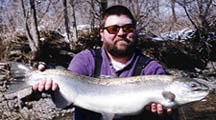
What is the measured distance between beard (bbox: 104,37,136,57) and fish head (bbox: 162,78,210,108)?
31.8 inches

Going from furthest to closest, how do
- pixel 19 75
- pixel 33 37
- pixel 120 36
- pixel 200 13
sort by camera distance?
pixel 200 13
pixel 33 37
pixel 120 36
pixel 19 75

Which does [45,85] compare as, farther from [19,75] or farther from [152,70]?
[152,70]

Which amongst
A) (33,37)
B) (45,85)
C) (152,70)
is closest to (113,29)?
(152,70)

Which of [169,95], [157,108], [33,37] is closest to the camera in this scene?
[169,95]

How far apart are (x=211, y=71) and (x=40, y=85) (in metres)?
8.20

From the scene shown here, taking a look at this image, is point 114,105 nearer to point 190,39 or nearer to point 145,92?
point 145,92

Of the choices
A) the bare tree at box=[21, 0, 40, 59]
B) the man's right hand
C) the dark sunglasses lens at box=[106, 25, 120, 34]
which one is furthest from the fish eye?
the bare tree at box=[21, 0, 40, 59]

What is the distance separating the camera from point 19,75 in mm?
2770

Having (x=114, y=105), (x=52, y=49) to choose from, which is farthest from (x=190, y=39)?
(x=114, y=105)

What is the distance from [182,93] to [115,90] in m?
0.73

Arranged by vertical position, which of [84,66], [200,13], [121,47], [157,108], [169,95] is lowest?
[157,108]

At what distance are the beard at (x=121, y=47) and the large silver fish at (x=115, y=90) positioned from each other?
0.53 metres

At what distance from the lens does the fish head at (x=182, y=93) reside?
8.22 ft

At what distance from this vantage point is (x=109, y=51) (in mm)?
3203
